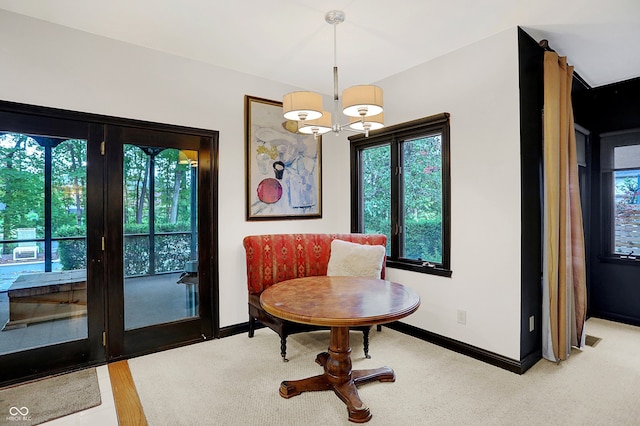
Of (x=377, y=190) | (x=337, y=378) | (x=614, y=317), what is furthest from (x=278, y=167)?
(x=614, y=317)

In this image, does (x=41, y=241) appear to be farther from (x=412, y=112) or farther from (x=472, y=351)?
(x=472, y=351)

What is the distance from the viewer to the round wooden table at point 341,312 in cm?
190

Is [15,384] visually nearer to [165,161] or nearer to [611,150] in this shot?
[165,161]

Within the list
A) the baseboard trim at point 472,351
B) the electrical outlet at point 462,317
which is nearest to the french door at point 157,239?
the baseboard trim at point 472,351

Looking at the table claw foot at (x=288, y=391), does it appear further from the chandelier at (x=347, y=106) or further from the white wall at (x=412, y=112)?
the chandelier at (x=347, y=106)

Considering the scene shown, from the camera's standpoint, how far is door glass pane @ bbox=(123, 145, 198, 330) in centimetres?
293

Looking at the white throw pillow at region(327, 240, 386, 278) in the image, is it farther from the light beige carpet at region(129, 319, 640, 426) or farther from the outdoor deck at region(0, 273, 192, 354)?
the outdoor deck at region(0, 273, 192, 354)

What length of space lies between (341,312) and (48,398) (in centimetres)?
209

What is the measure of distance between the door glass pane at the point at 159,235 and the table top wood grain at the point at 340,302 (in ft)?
3.95

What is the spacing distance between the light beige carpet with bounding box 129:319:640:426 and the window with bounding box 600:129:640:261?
1130mm

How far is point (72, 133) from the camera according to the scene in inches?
104

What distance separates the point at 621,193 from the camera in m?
3.76

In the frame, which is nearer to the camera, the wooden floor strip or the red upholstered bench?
the wooden floor strip

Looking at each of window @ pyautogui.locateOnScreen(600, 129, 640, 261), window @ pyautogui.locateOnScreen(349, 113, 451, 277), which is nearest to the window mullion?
window @ pyautogui.locateOnScreen(349, 113, 451, 277)
